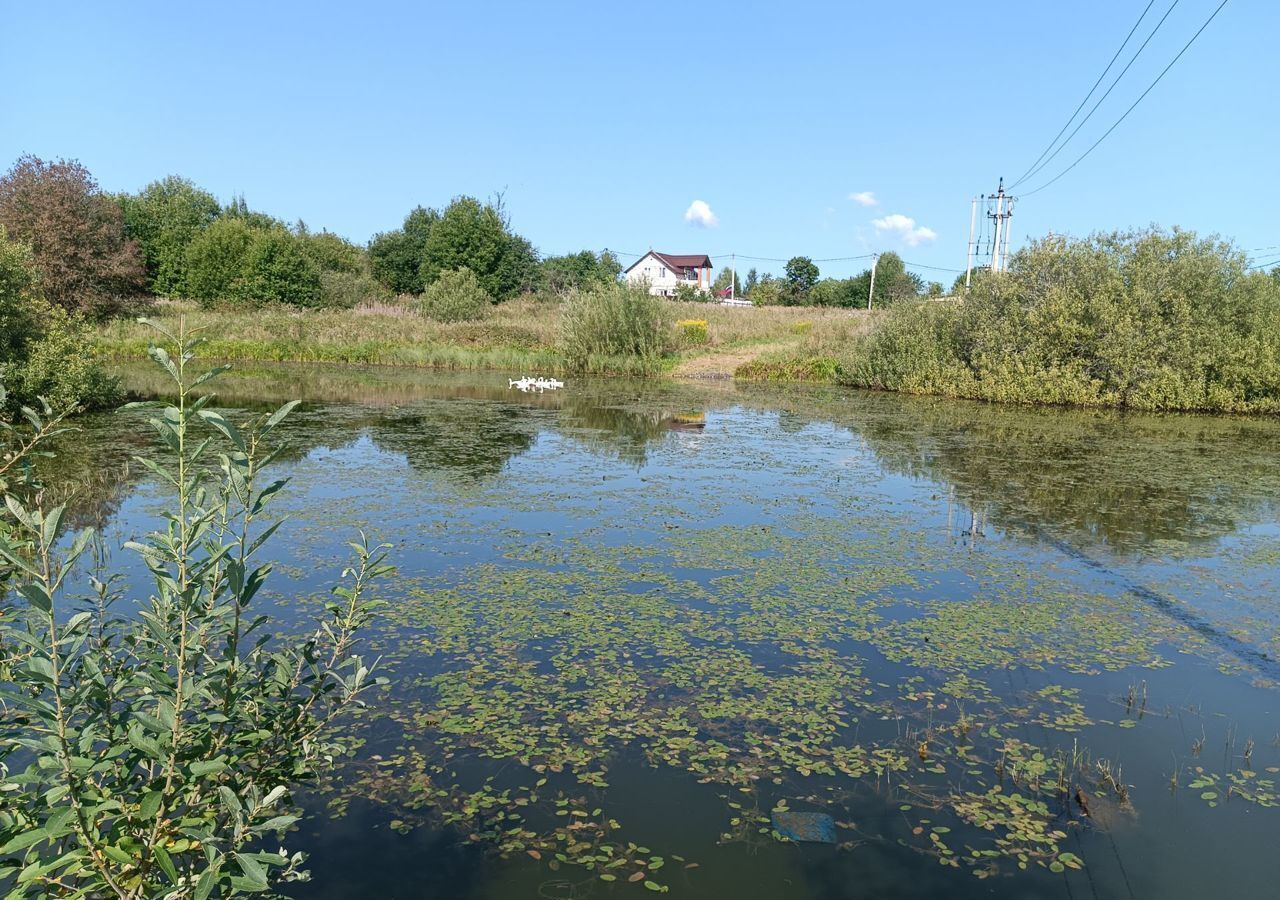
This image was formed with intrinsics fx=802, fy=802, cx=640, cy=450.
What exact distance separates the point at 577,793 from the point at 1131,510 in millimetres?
7696

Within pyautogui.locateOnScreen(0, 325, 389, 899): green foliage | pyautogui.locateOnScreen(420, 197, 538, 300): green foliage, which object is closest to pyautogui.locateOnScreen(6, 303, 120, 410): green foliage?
pyautogui.locateOnScreen(0, 325, 389, 899): green foliage

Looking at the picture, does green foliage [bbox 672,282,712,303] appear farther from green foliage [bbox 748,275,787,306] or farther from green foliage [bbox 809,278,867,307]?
Result: green foliage [bbox 809,278,867,307]

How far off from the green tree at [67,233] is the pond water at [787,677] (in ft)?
61.2

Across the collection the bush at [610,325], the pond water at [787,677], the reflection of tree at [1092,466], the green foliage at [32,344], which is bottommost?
the pond water at [787,677]

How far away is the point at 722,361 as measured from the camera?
82.1 feet

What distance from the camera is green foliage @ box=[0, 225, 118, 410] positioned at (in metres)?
9.51

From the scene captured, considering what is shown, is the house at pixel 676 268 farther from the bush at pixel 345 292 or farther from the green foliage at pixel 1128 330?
the green foliage at pixel 1128 330

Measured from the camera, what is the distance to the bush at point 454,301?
28062mm

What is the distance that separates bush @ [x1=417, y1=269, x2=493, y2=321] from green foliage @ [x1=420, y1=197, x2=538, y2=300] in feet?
24.9

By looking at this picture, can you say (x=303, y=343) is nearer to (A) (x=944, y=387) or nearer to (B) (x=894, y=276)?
(A) (x=944, y=387)

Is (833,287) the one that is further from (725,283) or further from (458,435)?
(458,435)

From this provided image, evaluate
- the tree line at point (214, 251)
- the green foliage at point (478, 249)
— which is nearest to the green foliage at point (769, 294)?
the tree line at point (214, 251)

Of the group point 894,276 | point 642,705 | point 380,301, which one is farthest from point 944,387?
point 894,276

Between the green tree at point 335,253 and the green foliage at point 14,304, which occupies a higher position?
the green tree at point 335,253
